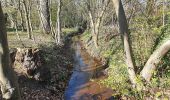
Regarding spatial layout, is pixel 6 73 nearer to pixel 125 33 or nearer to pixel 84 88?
pixel 125 33

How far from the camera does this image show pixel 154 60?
38.1 feet

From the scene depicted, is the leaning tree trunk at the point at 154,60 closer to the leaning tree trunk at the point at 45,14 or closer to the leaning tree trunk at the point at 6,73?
the leaning tree trunk at the point at 6,73

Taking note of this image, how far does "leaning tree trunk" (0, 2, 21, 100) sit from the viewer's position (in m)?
5.75

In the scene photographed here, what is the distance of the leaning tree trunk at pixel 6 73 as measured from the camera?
18.9 ft

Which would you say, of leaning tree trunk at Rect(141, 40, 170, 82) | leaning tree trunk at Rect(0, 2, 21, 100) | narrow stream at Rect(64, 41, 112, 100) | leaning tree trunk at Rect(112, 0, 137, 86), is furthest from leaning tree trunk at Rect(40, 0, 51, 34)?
leaning tree trunk at Rect(0, 2, 21, 100)

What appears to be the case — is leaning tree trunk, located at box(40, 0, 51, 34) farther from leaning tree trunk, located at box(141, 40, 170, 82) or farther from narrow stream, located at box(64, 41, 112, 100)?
leaning tree trunk, located at box(141, 40, 170, 82)

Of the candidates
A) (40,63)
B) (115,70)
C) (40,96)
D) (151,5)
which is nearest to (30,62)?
(40,63)

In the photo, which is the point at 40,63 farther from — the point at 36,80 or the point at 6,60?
the point at 6,60

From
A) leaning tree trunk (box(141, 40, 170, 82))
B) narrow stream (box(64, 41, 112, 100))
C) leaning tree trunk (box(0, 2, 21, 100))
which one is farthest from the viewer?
narrow stream (box(64, 41, 112, 100))

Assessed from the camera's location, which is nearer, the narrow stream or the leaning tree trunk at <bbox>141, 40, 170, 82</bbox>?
the leaning tree trunk at <bbox>141, 40, 170, 82</bbox>

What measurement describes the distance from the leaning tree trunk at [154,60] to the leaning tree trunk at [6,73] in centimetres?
631

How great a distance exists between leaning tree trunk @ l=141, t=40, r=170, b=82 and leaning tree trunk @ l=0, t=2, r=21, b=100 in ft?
20.7

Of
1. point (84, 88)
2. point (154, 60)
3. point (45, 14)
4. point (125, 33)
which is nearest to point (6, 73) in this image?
point (125, 33)

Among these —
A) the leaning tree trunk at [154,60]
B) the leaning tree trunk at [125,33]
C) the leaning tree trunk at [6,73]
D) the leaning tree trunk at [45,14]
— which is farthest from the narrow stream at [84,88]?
the leaning tree trunk at [45,14]
